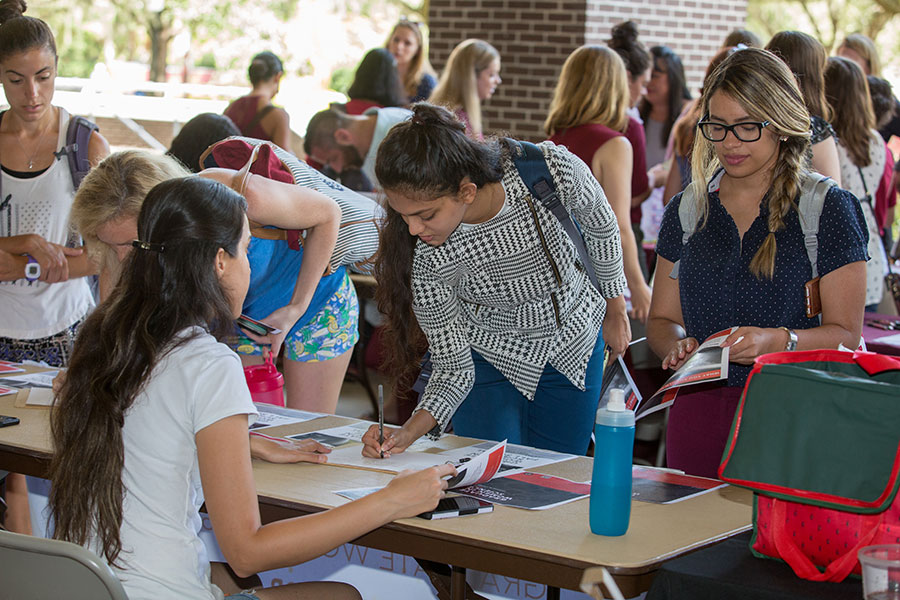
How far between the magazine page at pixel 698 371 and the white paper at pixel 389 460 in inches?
19.6

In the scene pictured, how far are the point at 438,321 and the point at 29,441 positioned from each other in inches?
39.8

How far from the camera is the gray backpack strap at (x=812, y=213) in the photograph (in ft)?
7.57

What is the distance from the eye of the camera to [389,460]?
2330 mm

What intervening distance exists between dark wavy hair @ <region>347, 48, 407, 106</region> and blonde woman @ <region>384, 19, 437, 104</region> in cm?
73

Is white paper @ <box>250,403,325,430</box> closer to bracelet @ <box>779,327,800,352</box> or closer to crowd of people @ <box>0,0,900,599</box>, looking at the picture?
crowd of people @ <box>0,0,900,599</box>

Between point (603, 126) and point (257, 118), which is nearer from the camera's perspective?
point (603, 126)

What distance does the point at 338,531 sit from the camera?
1833 millimetres

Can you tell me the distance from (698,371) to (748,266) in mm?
445

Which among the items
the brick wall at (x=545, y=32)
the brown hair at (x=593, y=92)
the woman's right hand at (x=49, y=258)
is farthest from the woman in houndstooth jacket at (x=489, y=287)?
the brick wall at (x=545, y=32)

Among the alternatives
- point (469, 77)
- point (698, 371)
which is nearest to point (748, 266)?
point (698, 371)

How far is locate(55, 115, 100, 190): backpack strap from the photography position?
11.1 feet

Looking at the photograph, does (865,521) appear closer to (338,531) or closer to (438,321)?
(338,531)

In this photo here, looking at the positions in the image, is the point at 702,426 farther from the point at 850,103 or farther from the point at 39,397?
the point at 850,103

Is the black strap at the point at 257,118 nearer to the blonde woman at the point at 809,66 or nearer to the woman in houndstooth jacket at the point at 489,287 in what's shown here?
the blonde woman at the point at 809,66
